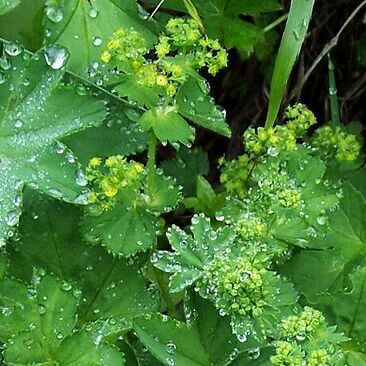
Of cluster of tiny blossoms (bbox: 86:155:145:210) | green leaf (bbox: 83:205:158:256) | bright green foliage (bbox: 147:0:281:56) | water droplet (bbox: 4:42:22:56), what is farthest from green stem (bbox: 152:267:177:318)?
bright green foliage (bbox: 147:0:281:56)

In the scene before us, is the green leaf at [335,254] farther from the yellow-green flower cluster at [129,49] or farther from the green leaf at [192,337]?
the yellow-green flower cluster at [129,49]

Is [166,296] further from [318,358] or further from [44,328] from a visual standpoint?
[318,358]

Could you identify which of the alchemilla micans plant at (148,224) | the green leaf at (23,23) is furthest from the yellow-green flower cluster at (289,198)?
A: the green leaf at (23,23)

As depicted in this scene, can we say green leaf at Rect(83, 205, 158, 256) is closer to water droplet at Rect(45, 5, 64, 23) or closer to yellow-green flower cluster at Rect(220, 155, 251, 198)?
yellow-green flower cluster at Rect(220, 155, 251, 198)

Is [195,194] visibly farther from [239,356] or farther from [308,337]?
[308,337]

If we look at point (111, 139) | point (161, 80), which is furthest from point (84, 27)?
point (161, 80)

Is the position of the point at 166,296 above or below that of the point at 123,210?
below

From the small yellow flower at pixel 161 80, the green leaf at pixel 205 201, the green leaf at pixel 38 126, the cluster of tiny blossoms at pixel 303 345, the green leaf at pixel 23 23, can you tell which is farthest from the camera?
the green leaf at pixel 23 23
